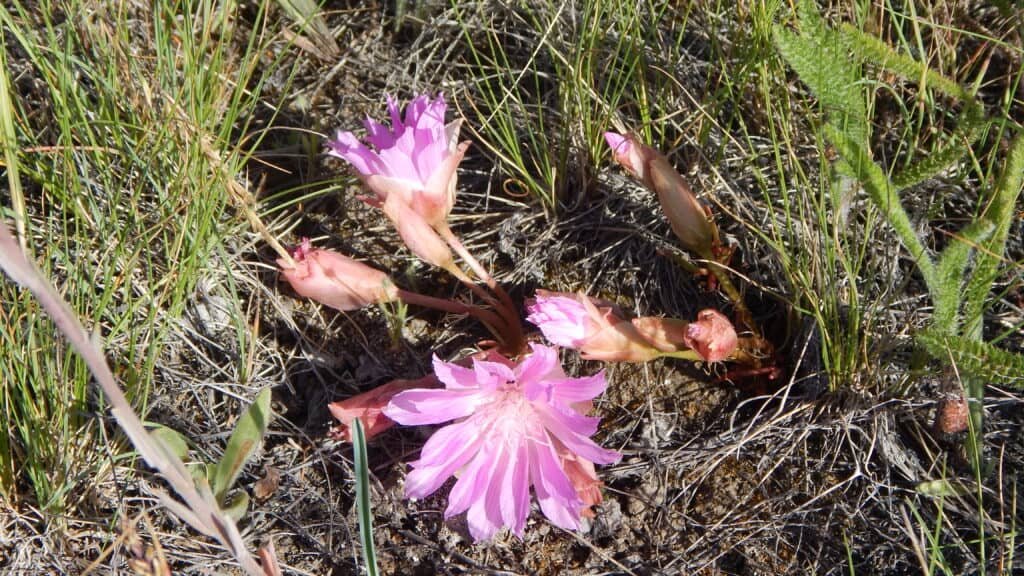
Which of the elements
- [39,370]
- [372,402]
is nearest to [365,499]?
[372,402]

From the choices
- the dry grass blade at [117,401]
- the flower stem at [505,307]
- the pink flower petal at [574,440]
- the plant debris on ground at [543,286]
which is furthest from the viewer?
the flower stem at [505,307]

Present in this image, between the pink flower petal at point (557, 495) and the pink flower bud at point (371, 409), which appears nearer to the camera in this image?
the pink flower petal at point (557, 495)

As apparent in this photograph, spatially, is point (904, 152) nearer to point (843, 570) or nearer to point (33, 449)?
point (843, 570)

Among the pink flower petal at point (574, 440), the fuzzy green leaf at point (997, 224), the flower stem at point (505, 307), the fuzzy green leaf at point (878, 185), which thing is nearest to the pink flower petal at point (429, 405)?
the pink flower petal at point (574, 440)

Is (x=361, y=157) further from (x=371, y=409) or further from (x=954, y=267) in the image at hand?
(x=954, y=267)

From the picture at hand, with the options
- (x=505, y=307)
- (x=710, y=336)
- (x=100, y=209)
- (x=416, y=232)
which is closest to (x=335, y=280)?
(x=416, y=232)

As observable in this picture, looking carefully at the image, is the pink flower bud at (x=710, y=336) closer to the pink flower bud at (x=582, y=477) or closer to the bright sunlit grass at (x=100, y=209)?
the pink flower bud at (x=582, y=477)
